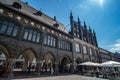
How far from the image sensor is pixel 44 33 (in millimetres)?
17547

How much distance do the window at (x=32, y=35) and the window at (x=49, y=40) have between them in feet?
5.26

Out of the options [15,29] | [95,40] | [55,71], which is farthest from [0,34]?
[95,40]

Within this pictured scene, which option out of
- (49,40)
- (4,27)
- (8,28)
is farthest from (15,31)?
(49,40)

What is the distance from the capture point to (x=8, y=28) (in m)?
12.8

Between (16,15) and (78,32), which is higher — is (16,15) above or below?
below

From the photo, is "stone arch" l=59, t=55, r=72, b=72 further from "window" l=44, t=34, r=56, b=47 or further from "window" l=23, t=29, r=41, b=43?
→ "window" l=23, t=29, r=41, b=43

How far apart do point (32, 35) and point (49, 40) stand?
12.6 ft

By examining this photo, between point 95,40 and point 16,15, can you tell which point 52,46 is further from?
point 95,40

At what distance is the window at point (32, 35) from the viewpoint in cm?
1478

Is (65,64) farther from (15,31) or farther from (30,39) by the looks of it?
(15,31)

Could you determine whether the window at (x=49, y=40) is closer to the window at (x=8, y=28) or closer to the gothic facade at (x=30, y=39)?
the gothic facade at (x=30, y=39)

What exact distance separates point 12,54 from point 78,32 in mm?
20672

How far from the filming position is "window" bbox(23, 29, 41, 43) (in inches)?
582

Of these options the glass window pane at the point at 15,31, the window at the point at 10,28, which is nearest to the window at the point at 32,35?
the glass window pane at the point at 15,31
